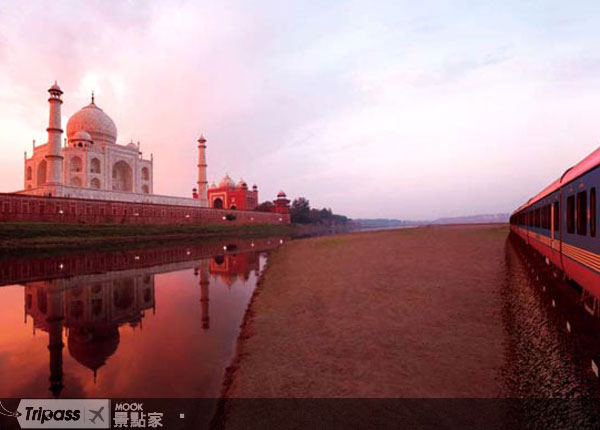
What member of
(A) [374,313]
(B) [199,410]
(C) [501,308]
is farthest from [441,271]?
(B) [199,410]

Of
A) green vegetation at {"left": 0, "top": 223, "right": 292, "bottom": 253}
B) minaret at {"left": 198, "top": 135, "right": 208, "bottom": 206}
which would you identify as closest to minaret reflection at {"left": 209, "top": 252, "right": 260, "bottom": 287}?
green vegetation at {"left": 0, "top": 223, "right": 292, "bottom": 253}

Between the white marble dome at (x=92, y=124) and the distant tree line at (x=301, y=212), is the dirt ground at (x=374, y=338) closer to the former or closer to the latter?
the white marble dome at (x=92, y=124)

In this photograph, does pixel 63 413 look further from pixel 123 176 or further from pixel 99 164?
pixel 123 176

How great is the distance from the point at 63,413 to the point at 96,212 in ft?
129

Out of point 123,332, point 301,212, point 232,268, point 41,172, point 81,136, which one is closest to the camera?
point 123,332

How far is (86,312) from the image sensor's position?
30.1 feet

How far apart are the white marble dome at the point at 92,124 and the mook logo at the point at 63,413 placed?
184 feet

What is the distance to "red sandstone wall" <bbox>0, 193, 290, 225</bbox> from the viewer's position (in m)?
30.2

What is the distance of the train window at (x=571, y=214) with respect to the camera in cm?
720

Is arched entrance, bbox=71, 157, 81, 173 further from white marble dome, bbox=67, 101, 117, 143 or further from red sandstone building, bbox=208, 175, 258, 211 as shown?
red sandstone building, bbox=208, 175, 258, 211

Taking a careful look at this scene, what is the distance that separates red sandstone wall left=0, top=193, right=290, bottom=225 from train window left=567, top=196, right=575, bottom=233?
39612 mm

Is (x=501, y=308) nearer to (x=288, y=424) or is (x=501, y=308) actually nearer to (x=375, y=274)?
(x=375, y=274)

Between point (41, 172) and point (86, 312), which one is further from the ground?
point (41, 172)

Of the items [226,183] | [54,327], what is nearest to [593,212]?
[54,327]
